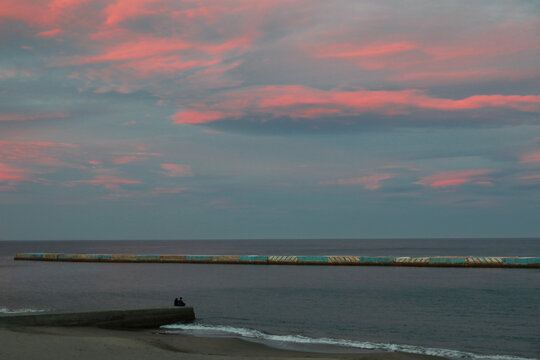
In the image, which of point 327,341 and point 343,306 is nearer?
point 327,341

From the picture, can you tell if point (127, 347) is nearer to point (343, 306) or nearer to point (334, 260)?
point (343, 306)

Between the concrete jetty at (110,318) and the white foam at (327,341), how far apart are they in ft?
3.13

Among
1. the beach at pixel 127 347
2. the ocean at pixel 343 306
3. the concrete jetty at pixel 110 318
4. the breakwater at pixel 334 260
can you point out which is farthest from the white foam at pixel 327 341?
the breakwater at pixel 334 260

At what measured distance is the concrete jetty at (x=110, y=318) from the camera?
1171 inches

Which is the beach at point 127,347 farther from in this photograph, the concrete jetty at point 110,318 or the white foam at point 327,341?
the white foam at point 327,341

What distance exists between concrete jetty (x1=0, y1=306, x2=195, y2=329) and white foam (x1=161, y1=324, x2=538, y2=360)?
37.6 inches

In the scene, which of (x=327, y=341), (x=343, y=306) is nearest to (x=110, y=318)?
(x=327, y=341)

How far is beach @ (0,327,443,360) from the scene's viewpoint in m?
20.9

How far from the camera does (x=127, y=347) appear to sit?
23203 mm

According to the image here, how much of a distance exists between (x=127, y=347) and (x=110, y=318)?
411 inches

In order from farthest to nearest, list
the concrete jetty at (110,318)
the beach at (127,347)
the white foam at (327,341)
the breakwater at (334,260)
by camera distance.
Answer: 1. the breakwater at (334,260)
2. the concrete jetty at (110,318)
3. the white foam at (327,341)
4. the beach at (127,347)

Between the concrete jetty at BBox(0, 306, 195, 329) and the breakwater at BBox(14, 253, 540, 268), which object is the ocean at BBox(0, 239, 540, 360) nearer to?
the concrete jetty at BBox(0, 306, 195, 329)

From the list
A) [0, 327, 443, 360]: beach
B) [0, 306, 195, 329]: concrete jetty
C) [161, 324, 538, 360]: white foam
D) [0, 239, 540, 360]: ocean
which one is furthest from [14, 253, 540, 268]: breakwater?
[0, 327, 443, 360]: beach

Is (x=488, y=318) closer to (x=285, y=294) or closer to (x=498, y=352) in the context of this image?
(x=498, y=352)
